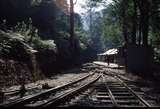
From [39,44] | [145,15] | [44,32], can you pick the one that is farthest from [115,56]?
[39,44]

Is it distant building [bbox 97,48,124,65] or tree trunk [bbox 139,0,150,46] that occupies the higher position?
tree trunk [bbox 139,0,150,46]

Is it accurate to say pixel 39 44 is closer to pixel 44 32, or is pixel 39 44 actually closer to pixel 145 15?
pixel 145 15

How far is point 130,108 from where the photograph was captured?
8570 millimetres

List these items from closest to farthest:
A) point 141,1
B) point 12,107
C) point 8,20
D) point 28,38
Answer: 1. point 12,107
2. point 28,38
3. point 141,1
4. point 8,20

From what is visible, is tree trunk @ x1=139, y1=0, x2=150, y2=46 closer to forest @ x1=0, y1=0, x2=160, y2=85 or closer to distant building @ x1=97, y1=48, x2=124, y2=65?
forest @ x1=0, y1=0, x2=160, y2=85

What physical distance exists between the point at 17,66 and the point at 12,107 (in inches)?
431

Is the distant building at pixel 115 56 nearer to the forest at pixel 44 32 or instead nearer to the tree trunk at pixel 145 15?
the forest at pixel 44 32

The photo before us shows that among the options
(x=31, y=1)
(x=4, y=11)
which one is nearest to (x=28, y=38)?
(x=4, y=11)

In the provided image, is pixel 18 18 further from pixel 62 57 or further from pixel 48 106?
pixel 48 106

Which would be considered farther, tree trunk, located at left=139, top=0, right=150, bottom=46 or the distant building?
the distant building

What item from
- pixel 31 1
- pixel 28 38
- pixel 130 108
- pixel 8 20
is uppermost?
pixel 31 1

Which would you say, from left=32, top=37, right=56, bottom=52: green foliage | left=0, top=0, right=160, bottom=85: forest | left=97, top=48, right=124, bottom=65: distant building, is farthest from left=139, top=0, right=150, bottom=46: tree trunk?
left=97, top=48, right=124, bottom=65: distant building

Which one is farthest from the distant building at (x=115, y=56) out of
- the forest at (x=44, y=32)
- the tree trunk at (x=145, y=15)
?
the tree trunk at (x=145, y=15)

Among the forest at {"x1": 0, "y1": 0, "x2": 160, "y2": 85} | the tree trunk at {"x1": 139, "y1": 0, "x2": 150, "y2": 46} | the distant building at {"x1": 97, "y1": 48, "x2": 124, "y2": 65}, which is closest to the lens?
the forest at {"x1": 0, "y1": 0, "x2": 160, "y2": 85}
